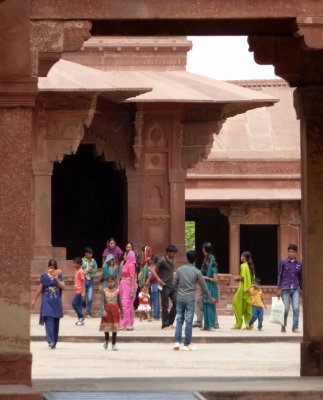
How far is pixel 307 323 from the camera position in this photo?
1376 centimetres

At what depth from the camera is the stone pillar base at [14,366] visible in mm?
11898

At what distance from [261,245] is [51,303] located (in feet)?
79.2

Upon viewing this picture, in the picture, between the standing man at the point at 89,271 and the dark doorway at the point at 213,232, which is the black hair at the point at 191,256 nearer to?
the standing man at the point at 89,271

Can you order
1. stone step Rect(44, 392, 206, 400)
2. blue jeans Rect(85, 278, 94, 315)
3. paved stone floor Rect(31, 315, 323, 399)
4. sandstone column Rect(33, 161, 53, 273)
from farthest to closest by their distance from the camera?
sandstone column Rect(33, 161, 53, 273) < blue jeans Rect(85, 278, 94, 315) < paved stone floor Rect(31, 315, 323, 399) < stone step Rect(44, 392, 206, 400)

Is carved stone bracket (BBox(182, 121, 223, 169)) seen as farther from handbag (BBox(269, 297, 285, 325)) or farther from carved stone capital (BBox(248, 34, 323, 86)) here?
carved stone capital (BBox(248, 34, 323, 86))

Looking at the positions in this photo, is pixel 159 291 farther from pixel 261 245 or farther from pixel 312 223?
pixel 261 245

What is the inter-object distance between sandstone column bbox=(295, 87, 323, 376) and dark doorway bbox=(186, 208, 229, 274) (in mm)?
28598

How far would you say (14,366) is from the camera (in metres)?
11.9

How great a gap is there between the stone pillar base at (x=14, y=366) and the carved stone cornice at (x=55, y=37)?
2.08 metres

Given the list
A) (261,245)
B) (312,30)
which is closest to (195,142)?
(261,245)

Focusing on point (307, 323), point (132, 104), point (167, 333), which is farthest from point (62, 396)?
point (132, 104)

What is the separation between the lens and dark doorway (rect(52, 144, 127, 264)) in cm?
3600

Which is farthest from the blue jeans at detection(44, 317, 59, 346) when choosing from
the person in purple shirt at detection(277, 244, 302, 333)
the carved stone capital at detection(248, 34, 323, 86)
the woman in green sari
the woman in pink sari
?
the carved stone capital at detection(248, 34, 323, 86)

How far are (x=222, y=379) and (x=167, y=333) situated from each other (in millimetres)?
10002
